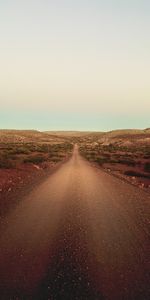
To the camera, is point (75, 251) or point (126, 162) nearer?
point (75, 251)

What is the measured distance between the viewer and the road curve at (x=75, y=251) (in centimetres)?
543

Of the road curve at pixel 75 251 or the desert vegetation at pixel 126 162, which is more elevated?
the road curve at pixel 75 251

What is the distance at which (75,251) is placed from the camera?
720cm

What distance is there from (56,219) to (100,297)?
505cm

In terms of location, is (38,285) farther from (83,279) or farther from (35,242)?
(35,242)

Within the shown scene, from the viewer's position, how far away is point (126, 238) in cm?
834

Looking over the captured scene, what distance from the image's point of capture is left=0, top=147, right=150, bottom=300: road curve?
17.8 feet

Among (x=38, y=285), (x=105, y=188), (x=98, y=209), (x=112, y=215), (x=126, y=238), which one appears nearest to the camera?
(x=38, y=285)

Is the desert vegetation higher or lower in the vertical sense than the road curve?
lower

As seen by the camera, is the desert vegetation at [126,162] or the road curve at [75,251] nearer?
the road curve at [75,251]

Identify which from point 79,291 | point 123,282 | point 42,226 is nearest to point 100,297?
point 79,291

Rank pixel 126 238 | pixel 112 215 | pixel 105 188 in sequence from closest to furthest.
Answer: pixel 126 238, pixel 112 215, pixel 105 188

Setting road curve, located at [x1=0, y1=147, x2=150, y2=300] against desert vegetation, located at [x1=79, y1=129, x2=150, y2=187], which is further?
desert vegetation, located at [x1=79, y1=129, x2=150, y2=187]

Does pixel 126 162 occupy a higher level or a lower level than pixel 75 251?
lower
